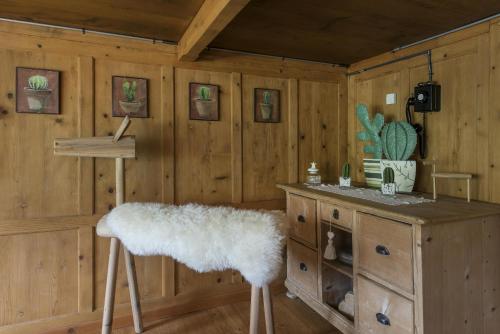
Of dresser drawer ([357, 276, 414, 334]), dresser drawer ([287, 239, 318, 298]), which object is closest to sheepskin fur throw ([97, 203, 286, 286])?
dresser drawer ([357, 276, 414, 334])

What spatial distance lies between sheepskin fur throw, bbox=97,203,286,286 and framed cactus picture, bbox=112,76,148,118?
0.88 meters

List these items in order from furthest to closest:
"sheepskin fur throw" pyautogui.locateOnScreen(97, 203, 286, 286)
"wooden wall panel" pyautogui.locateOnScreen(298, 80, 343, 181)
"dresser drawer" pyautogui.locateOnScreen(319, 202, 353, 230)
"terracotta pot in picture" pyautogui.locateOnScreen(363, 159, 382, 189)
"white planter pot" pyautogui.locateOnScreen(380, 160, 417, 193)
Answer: "wooden wall panel" pyautogui.locateOnScreen(298, 80, 343, 181)
"terracotta pot in picture" pyautogui.locateOnScreen(363, 159, 382, 189)
"white planter pot" pyautogui.locateOnScreen(380, 160, 417, 193)
"dresser drawer" pyautogui.locateOnScreen(319, 202, 353, 230)
"sheepskin fur throw" pyautogui.locateOnScreen(97, 203, 286, 286)

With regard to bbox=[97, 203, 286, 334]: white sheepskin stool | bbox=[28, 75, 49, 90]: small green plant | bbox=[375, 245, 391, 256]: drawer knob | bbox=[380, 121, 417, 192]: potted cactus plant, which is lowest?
bbox=[375, 245, 391, 256]: drawer knob

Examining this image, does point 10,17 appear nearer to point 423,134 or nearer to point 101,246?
point 101,246

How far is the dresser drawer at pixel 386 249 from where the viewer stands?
141 cm

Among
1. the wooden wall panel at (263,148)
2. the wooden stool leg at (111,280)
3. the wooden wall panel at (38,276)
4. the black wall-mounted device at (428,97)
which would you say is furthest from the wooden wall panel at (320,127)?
the wooden wall panel at (38,276)

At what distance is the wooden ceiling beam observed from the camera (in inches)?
55.7

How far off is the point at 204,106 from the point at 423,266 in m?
1.69

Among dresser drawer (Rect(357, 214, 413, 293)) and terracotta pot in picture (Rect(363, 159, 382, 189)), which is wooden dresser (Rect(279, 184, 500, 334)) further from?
terracotta pot in picture (Rect(363, 159, 382, 189))

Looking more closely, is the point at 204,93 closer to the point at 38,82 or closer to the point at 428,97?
the point at 38,82

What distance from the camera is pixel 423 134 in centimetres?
209

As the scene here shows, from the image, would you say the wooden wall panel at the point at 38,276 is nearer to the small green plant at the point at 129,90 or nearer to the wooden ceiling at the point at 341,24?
the small green plant at the point at 129,90

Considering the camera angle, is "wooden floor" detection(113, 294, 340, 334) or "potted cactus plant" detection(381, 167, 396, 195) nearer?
"potted cactus plant" detection(381, 167, 396, 195)

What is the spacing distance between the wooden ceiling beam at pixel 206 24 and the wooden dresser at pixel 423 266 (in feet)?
3.83
